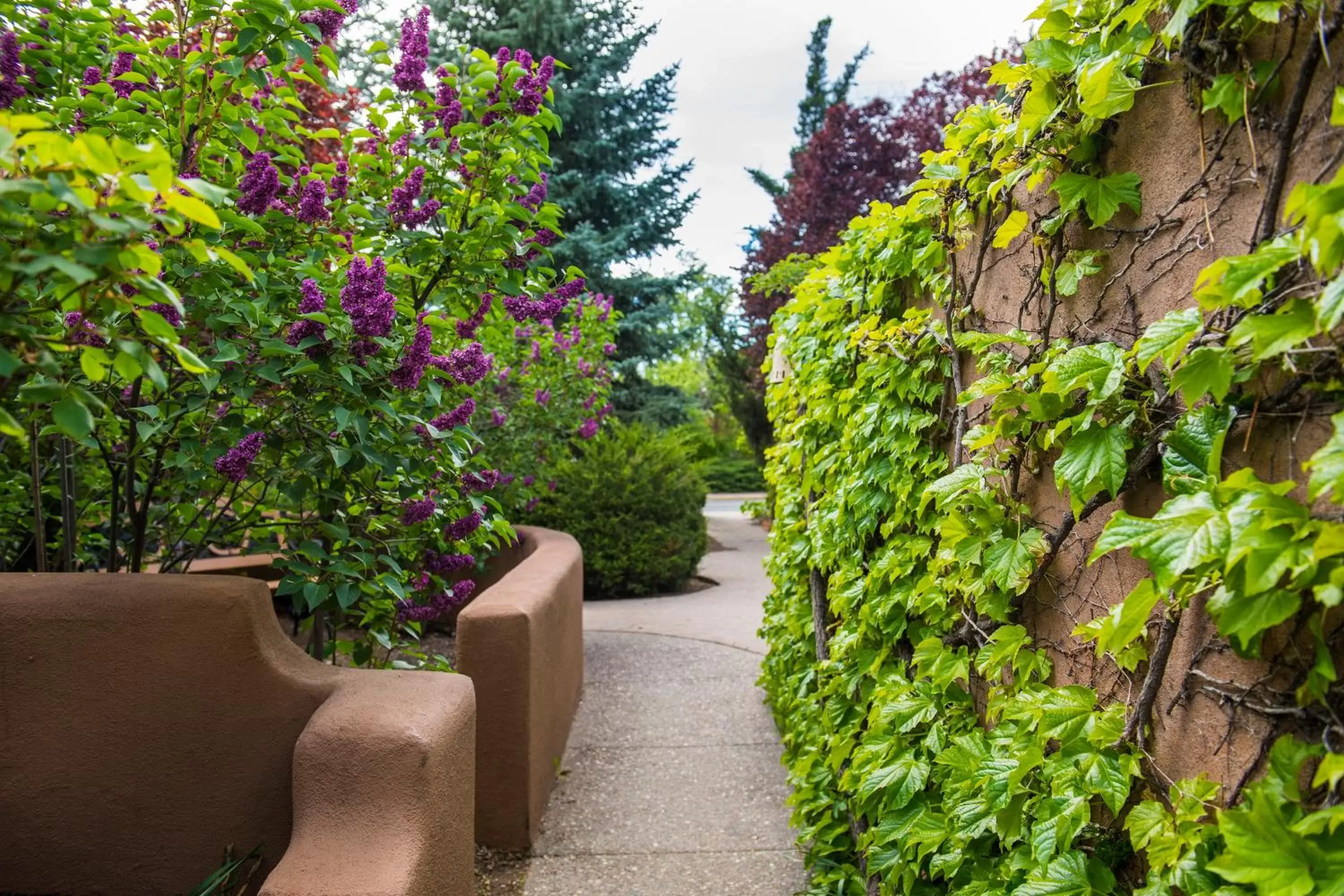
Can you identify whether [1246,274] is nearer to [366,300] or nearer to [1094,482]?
[1094,482]

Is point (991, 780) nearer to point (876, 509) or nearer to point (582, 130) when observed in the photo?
point (876, 509)

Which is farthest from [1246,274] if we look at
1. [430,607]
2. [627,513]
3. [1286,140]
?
[627,513]

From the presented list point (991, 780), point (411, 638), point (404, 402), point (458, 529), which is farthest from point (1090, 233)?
point (411, 638)

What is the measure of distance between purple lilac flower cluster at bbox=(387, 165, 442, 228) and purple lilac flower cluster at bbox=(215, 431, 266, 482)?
0.88 metres

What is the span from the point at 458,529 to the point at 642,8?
11.4 m

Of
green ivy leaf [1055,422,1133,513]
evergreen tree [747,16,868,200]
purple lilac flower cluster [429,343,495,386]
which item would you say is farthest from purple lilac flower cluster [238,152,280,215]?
evergreen tree [747,16,868,200]

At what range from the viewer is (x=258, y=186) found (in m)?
2.22

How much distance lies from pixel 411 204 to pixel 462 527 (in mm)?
1081

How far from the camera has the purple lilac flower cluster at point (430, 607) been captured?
306 cm

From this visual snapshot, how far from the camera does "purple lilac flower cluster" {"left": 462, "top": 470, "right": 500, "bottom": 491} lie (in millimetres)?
2959

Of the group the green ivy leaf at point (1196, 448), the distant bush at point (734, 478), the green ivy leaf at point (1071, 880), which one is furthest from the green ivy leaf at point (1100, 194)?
the distant bush at point (734, 478)

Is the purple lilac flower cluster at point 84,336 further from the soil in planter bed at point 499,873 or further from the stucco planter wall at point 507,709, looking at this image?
the soil in planter bed at point 499,873

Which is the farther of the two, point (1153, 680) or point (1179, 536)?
point (1153, 680)

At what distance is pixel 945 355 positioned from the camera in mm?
2156
